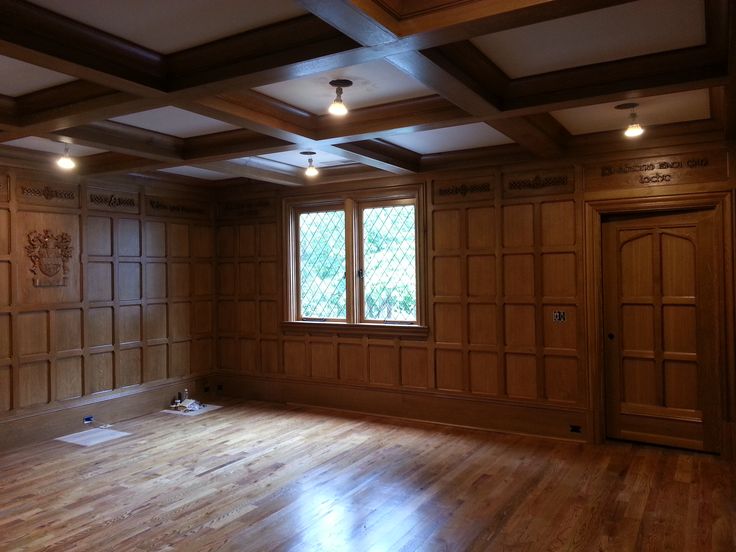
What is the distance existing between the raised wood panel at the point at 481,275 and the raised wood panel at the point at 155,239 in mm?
3440

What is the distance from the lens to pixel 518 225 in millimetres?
5238

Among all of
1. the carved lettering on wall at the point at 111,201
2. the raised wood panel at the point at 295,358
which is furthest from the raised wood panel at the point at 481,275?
the carved lettering on wall at the point at 111,201

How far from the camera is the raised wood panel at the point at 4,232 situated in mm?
5023

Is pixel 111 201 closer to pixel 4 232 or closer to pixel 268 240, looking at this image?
pixel 4 232

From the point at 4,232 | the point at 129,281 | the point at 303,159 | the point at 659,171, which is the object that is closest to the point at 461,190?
the point at 303,159

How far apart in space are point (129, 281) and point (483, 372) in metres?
3.79

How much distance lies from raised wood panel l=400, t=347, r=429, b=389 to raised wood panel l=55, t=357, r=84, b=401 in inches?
125

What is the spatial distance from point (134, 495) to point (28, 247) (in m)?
2.65

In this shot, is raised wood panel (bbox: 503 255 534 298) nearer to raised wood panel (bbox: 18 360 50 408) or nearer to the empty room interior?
the empty room interior

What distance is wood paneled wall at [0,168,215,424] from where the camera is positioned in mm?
5109

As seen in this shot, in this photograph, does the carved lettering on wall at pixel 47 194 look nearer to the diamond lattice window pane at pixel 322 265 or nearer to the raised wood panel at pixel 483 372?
the diamond lattice window pane at pixel 322 265

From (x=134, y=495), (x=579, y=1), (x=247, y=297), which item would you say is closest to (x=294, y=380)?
(x=247, y=297)

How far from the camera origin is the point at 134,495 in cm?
390

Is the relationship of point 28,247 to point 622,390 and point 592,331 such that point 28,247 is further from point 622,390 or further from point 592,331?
point 622,390
